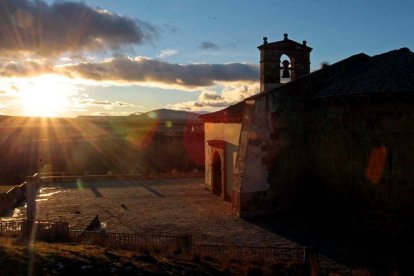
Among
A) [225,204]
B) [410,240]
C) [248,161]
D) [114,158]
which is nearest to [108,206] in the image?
[225,204]

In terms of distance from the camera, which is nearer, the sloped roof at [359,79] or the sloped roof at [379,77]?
the sloped roof at [379,77]

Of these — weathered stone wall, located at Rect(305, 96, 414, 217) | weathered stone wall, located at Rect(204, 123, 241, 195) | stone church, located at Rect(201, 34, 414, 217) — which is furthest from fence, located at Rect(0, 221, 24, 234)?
weathered stone wall, located at Rect(305, 96, 414, 217)

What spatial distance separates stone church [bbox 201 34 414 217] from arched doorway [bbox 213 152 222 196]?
147cm

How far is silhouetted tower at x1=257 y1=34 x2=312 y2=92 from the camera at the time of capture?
59.7 ft

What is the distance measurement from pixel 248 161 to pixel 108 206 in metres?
6.56

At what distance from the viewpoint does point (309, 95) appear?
1567cm

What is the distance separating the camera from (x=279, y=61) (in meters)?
18.4

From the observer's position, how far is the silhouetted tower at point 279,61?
59.7ft

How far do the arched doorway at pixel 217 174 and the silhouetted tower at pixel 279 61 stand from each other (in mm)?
3914

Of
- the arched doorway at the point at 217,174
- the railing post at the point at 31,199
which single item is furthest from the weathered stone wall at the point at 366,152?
the railing post at the point at 31,199

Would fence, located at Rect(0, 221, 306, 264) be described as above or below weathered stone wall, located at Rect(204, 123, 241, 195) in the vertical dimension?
below

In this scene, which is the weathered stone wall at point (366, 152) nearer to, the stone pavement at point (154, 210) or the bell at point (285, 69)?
the stone pavement at point (154, 210)

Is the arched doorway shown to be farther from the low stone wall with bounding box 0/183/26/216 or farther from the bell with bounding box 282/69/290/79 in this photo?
the low stone wall with bounding box 0/183/26/216

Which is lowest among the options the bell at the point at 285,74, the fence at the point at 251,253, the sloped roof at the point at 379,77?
the fence at the point at 251,253
